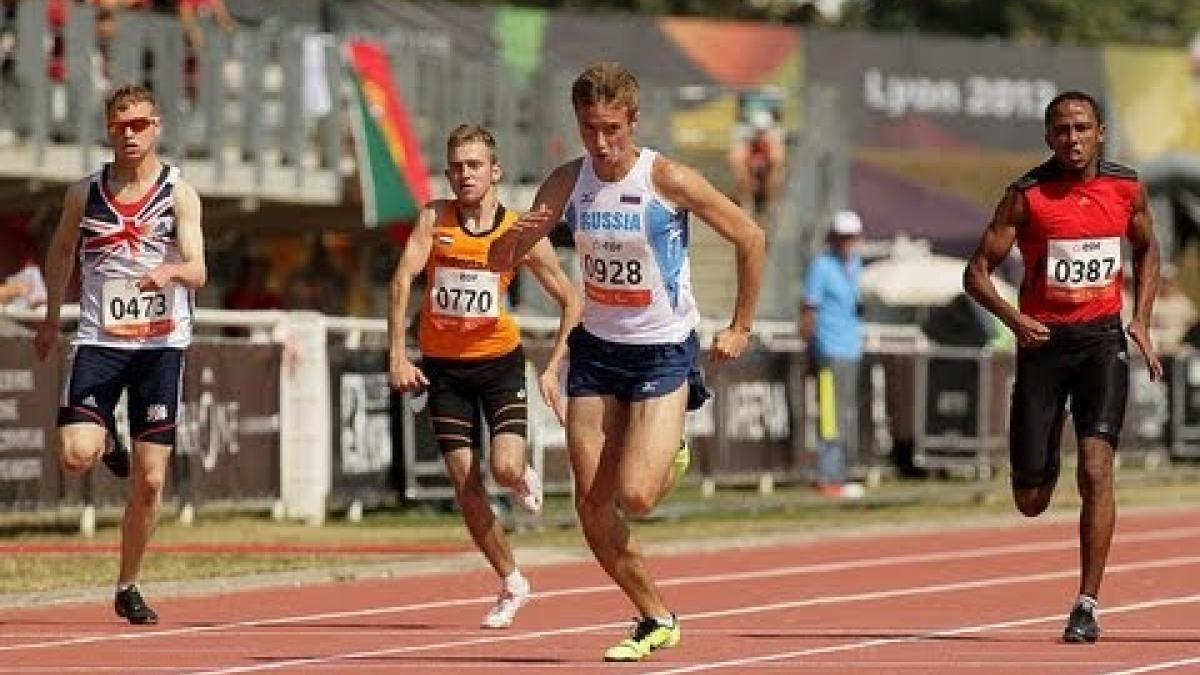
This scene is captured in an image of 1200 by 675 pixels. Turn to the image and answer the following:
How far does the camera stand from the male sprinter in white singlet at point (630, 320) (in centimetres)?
1288

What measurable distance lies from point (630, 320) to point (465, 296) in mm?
2821

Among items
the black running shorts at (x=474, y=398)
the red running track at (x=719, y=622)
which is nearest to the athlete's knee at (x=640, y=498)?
the red running track at (x=719, y=622)

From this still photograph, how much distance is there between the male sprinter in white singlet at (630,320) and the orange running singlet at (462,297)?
7.95 feet

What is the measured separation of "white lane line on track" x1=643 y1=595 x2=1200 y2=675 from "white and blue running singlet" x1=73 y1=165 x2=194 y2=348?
3308 mm

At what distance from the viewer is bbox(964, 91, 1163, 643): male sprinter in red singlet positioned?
14.1m

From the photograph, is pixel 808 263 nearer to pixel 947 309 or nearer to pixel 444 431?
pixel 947 309

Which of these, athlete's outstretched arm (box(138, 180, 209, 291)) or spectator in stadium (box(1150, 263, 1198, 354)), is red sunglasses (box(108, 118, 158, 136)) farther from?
spectator in stadium (box(1150, 263, 1198, 354))

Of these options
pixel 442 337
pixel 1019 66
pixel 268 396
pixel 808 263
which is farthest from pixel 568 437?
pixel 1019 66

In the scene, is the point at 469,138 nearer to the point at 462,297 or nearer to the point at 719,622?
the point at 462,297

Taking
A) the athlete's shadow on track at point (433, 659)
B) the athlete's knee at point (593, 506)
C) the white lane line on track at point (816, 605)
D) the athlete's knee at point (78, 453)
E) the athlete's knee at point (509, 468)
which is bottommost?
the white lane line on track at point (816, 605)

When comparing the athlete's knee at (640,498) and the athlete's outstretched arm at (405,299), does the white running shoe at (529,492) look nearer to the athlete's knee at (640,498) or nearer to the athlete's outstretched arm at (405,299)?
the athlete's outstretched arm at (405,299)

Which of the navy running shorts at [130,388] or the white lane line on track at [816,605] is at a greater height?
the navy running shorts at [130,388]

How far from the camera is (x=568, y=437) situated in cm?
1313

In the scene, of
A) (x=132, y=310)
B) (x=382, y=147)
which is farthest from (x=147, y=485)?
(x=382, y=147)
